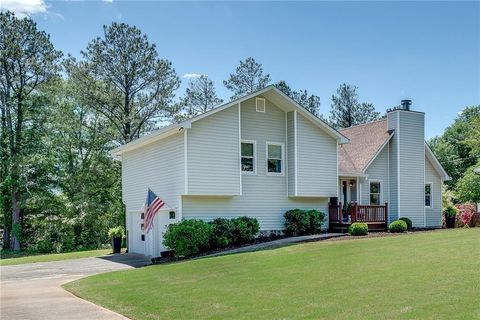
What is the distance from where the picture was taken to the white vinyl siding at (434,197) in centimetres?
2773

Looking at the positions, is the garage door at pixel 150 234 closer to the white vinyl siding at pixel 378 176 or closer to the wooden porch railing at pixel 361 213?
the wooden porch railing at pixel 361 213

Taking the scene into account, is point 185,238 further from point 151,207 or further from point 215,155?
point 215,155

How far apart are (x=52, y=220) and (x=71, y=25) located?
64.8 feet

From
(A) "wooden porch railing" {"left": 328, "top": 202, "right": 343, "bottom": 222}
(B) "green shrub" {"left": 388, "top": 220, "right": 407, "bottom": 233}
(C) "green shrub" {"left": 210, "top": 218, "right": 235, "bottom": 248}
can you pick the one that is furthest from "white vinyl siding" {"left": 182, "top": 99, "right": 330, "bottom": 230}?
(B) "green shrub" {"left": 388, "top": 220, "right": 407, "bottom": 233}

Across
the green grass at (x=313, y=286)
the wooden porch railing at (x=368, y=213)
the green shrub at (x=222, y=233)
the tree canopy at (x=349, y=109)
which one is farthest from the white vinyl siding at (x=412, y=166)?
the tree canopy at (x=349, y=109)

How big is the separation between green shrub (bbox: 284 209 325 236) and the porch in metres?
1.48

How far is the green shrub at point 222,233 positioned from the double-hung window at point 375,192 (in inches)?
385

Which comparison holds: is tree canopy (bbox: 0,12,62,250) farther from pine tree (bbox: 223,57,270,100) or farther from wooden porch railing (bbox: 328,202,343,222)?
wooden porch railing (bbox: 328,202,343,222)

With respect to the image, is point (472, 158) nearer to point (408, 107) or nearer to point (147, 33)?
point (408, 107)

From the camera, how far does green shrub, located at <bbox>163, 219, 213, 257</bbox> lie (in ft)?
59.3

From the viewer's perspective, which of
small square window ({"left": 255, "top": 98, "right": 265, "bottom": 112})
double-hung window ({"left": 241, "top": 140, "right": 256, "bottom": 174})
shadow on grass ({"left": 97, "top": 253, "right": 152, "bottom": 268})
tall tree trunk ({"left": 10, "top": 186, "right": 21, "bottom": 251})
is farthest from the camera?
tall tree trunk ({"left": 10, "top": 186, "right": 21, "bottom": 251})

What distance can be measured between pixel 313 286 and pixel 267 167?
12.8 metres

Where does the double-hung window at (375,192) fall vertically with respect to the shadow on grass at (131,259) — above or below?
above

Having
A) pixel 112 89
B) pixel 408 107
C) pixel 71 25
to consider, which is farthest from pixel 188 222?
pixel 112 89
